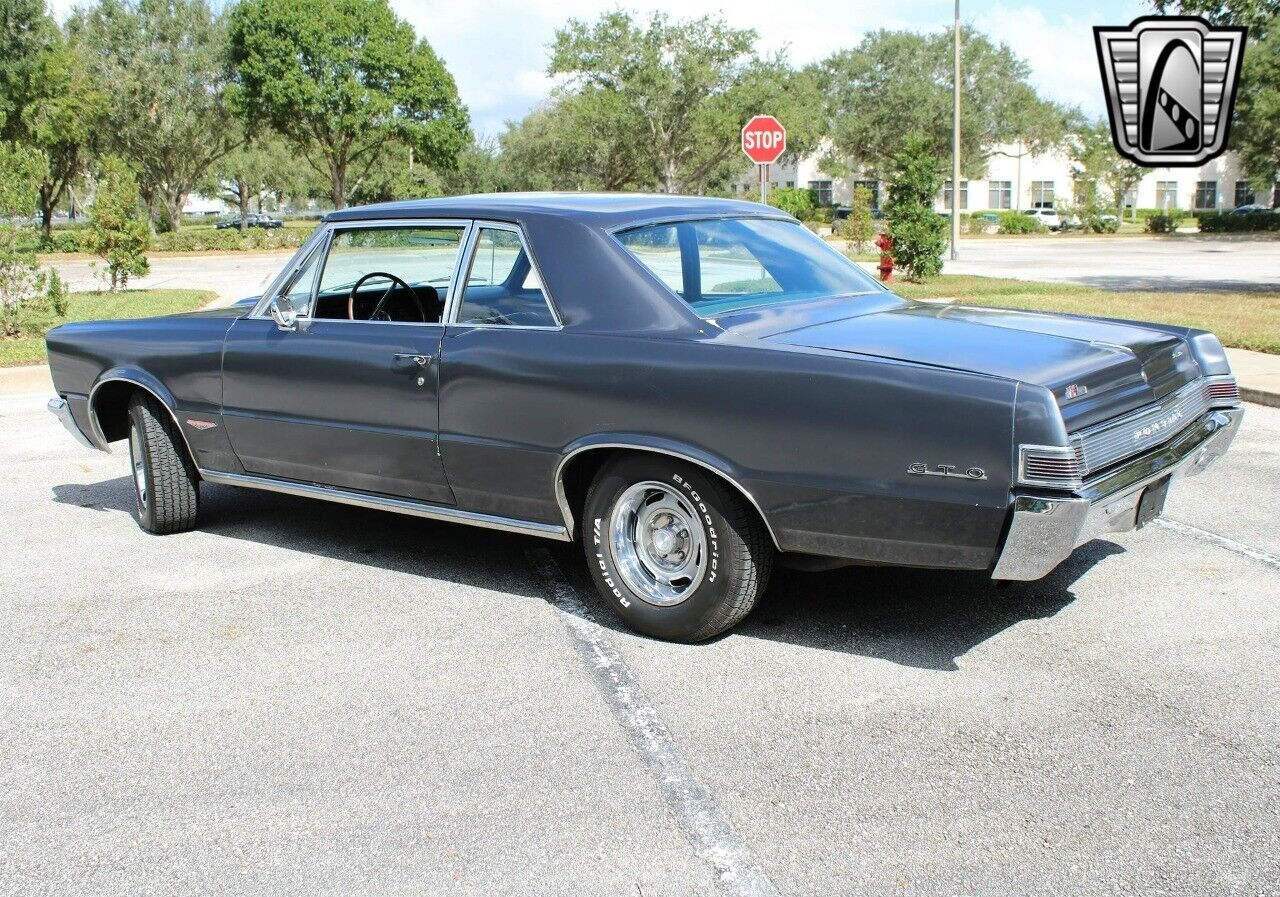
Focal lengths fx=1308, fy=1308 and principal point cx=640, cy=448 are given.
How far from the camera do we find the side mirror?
18.4 ft

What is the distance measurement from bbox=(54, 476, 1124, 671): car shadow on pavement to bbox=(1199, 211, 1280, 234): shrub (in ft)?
165


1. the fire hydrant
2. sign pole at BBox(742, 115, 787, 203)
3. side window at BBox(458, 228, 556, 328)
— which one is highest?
sign pole at BBox(742, 115, 787, 203)

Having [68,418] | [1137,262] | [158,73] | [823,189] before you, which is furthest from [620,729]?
[823,189]

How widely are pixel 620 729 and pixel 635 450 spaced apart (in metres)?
1.05

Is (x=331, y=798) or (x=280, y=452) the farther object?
(x=280, y=452)

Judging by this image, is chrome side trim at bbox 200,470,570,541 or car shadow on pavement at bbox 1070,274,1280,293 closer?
chrome side trim at bbox 200,470,570,541

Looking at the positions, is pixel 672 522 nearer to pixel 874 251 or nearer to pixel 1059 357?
pixel 1059 357

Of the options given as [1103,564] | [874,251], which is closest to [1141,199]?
[874,251]

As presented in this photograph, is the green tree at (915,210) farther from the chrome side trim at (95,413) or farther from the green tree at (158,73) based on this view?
the green tree at (158,73)

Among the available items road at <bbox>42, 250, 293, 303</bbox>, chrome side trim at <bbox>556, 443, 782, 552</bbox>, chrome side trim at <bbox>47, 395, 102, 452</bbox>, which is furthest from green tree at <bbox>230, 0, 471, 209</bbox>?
chrome side trim at <bbox>556, 443, 782, 552</bbox>

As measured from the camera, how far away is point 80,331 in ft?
21.5

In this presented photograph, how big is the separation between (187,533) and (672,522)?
3.02 meters

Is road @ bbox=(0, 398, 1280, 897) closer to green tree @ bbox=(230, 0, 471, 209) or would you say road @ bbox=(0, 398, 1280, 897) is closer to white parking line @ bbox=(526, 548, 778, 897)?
white parking line @ bbox=(526, 548, 778, 897)

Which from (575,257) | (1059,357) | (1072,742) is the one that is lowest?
(1072,742)
